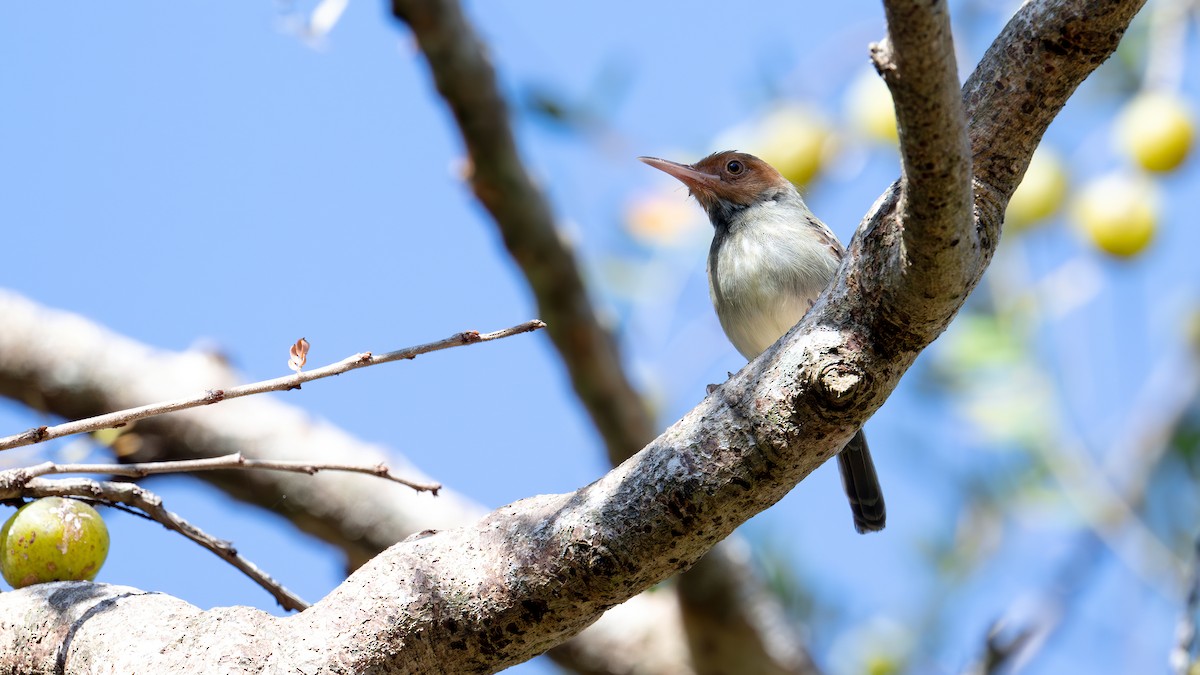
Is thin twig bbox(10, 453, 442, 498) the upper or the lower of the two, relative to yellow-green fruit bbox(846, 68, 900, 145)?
lower

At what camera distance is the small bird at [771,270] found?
4.68 metres

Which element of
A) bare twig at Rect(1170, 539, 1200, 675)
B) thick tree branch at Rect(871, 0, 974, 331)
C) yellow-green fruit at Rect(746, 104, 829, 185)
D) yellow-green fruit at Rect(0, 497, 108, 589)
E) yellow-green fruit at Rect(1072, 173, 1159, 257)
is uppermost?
yellow-green fruit at Rect(746, 104, 829, 185)

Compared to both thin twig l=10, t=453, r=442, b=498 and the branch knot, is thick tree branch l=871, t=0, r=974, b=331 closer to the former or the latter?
the branch knot

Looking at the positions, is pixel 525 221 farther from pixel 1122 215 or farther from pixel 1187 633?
pixel 1187 633

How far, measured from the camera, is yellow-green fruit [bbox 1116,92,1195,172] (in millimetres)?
4566

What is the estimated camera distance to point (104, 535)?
8.58ft

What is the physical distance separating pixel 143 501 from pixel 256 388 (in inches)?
22.6

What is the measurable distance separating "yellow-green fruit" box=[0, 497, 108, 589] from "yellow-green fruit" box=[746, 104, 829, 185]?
328 centimetres

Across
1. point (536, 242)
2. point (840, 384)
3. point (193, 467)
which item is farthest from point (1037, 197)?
point (193, 467)

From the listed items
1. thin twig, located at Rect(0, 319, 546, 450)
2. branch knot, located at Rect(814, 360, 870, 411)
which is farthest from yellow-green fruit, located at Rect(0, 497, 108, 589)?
branch knot, located at Rect(814, 360, 870, 411)

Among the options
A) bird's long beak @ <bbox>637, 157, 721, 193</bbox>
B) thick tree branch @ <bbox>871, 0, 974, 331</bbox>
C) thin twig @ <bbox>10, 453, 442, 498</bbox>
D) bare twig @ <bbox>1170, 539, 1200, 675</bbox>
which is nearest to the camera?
thick tree branch @ <bbox>871, 0, 974, 331</bbox>

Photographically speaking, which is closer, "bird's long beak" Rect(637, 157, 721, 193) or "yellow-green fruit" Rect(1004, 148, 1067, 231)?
"yellow-green fruit" Rect(1004, 148, 1067, 231)

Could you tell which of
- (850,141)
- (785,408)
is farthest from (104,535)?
(850,141)

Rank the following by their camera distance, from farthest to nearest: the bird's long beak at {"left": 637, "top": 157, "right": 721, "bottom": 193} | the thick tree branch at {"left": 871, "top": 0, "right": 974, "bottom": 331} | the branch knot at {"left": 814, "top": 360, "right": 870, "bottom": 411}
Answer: the bird's long beak at {"left": 637, "top": 157, "right": 721, "bottom": 193}, the branch knot at {"left": 814, "top": 360, "right": 870, "bottom": 411}, the thick tree branch at {"left": 871, "top": 0, "right": 974, "bottom": 331}
